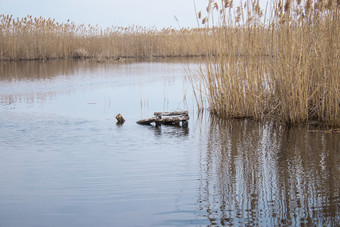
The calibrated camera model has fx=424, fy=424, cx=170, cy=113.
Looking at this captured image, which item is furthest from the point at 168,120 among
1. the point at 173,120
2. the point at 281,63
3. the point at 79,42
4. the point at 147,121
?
the point at 79,42

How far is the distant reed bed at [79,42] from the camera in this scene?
18.7m

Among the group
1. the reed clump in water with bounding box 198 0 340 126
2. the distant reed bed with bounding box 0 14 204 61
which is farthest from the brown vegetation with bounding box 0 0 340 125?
the distant reed bed with bounding box 0 14 204 61

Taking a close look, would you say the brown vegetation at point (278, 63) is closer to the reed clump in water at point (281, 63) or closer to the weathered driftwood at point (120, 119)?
the reed clump in water at point (281, 63)

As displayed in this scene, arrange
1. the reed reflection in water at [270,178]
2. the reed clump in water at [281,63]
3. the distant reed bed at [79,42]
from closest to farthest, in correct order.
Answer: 1. the reed reflection in water at [270,178]
2. the reed clump in water at [281,63]
3. the distant reed bed at [79,42]

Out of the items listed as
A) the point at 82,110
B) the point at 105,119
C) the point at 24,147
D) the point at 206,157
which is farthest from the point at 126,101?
the point at 206,157

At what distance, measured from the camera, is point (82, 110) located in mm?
7215

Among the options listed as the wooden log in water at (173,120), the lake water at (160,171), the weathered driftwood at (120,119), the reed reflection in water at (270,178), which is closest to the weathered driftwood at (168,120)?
the wooden log in water at (173,120)

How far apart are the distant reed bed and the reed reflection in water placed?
14.0 m

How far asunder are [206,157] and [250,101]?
83.1 inches

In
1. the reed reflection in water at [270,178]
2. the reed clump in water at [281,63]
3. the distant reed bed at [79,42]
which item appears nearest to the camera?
the reed reflection in water at [270,178]

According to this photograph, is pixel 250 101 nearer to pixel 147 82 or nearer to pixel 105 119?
pixel 105 119

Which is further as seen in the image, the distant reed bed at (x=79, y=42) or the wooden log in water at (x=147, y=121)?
the distant reed bed at (x=79, y=42)

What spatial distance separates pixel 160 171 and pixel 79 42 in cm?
1872

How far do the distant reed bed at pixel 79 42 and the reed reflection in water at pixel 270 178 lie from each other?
14.0 metres
